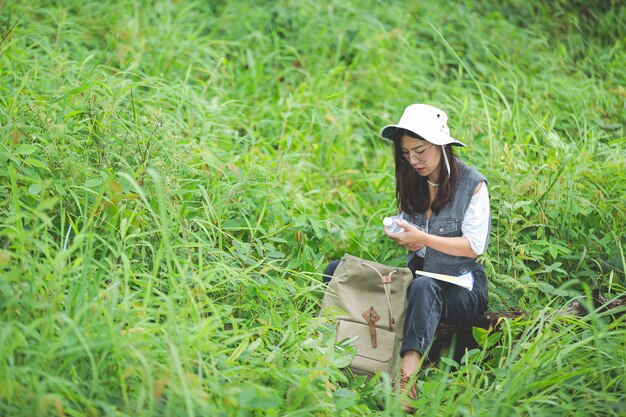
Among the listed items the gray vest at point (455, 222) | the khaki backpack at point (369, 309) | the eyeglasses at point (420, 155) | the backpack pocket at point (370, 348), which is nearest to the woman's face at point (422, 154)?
the eyeglasses at point (420, 155)

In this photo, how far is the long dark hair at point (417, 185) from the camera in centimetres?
299

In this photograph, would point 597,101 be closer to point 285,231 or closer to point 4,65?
point 285,231

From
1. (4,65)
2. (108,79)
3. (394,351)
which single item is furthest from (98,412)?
(4,65)

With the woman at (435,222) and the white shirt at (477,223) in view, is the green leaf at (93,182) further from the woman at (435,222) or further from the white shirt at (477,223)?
the white shirt at (477,223)

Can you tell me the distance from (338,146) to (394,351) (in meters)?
1.94

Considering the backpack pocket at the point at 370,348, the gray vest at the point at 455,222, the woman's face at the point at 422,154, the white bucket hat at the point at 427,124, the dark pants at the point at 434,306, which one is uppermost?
the white bucket hat at the point at 427,124

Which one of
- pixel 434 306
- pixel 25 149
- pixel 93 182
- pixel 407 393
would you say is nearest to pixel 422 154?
pixel 434 306

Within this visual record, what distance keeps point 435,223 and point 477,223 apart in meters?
0.21

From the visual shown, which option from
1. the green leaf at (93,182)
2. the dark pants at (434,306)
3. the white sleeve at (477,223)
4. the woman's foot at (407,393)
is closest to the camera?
the woman's foot at (407,393)

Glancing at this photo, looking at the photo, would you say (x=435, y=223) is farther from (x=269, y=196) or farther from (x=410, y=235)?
(x=269, y=196)

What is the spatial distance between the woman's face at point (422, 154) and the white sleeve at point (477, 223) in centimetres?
24

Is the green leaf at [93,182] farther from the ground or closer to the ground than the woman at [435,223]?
farther from the ground

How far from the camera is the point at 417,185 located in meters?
3.09

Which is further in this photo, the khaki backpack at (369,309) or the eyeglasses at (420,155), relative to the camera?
the eyeglasses at (420,155)
